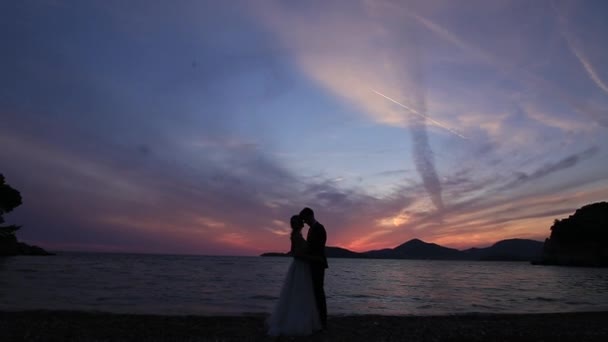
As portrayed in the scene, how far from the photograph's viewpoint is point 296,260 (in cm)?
1043

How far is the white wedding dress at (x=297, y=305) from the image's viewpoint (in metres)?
9.96

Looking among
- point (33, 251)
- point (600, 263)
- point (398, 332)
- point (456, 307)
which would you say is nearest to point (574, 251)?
point (600, 263)

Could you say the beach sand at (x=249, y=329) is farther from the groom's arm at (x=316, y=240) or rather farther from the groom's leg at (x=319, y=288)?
the groom's arm at (x=316, y=240)

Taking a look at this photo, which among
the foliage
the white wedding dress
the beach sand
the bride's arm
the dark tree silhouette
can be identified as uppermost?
the foliage

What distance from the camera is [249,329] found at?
11.1 metres

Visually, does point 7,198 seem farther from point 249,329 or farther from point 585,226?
point 585,226

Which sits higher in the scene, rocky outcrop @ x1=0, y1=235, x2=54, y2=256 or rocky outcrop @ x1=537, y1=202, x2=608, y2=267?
rocky outcrop @ x1=537, y1=202, x2=608, y2=267

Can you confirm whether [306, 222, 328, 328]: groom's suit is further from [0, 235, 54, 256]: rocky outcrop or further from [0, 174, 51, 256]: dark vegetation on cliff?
[0, 235, 54, 256]: rocky outcrop

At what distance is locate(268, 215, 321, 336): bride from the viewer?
9.99m

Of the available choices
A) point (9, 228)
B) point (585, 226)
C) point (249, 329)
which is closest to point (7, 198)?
point (9, 228)

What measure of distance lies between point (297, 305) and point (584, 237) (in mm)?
158476

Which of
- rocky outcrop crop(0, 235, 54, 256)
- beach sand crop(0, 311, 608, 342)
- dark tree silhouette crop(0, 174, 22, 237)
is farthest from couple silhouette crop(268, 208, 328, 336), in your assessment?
rocky outcrop crop(0, 235, 54, 256)

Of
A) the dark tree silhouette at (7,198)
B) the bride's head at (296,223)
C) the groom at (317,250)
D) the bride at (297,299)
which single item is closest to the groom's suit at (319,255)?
the groom at (317,250)

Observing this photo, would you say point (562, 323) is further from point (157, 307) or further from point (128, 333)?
point (157, 307)
